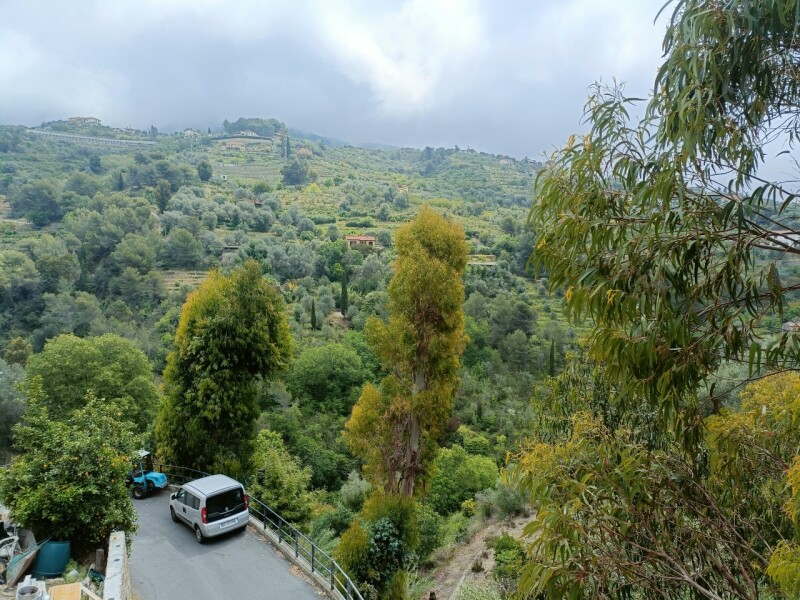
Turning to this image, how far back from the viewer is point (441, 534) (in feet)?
53.3

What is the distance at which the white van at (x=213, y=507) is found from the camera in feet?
33.7

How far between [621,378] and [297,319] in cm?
3664

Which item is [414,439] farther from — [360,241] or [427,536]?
[360,241]

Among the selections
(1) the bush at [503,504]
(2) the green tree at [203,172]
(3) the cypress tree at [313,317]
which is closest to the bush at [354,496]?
(1) the bush at [503,504]

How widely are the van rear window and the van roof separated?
119 mm

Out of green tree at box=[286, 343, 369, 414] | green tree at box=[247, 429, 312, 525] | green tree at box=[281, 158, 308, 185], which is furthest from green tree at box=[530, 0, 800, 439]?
green tree at box=[281, 158, 308, 185]

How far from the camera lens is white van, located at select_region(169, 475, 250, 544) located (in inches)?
404

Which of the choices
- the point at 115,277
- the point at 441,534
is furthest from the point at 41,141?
the point at 441,534

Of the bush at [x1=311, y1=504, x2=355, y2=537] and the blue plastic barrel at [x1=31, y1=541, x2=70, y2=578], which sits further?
the bush at [x1=311, y1=504, x2=355, y2=537]

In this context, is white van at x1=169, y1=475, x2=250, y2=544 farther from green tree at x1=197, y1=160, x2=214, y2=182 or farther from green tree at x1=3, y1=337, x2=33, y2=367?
green tree at x1=197, y1=160, x2=214, y2=182

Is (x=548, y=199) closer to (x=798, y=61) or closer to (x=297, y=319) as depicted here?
(x=798, y=61)

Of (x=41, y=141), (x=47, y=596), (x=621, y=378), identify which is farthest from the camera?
(x=41, y=141)

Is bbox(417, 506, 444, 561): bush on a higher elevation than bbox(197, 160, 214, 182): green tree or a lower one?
lower

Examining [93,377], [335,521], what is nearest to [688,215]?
[335,521]
